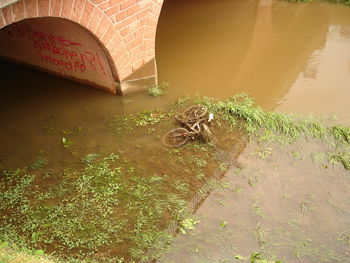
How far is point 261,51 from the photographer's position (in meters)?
7.38

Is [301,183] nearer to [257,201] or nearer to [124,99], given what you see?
[257,201]

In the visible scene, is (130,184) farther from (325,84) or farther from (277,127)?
(325,84)

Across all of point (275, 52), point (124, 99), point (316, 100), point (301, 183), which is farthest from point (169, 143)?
point (275, 52)

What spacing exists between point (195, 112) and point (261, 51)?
9.48 ft

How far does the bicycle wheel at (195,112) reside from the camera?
533 centimetres

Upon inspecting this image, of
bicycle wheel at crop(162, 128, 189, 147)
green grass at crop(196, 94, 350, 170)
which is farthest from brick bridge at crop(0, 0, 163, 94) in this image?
green grass at crop(196, 94, 350, 170)

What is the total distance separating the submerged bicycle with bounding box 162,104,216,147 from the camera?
5.07 meters

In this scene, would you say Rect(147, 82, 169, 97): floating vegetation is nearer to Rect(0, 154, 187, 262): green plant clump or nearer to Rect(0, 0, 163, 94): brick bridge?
Rect(0, 0, 163, 94): brick bridge

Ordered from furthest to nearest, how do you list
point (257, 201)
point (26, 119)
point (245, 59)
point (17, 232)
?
1. point (245, 59)
2. point (26, 119)
3. point (257, 201)
4. point (17, 232)

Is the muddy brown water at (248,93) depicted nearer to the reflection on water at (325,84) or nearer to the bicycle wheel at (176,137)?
the reflection on water at (325,84)

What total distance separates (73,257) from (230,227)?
176cm

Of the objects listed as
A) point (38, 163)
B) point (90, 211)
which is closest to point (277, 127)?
point (90, 211)

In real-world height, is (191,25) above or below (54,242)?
above

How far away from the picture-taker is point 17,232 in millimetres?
3850
